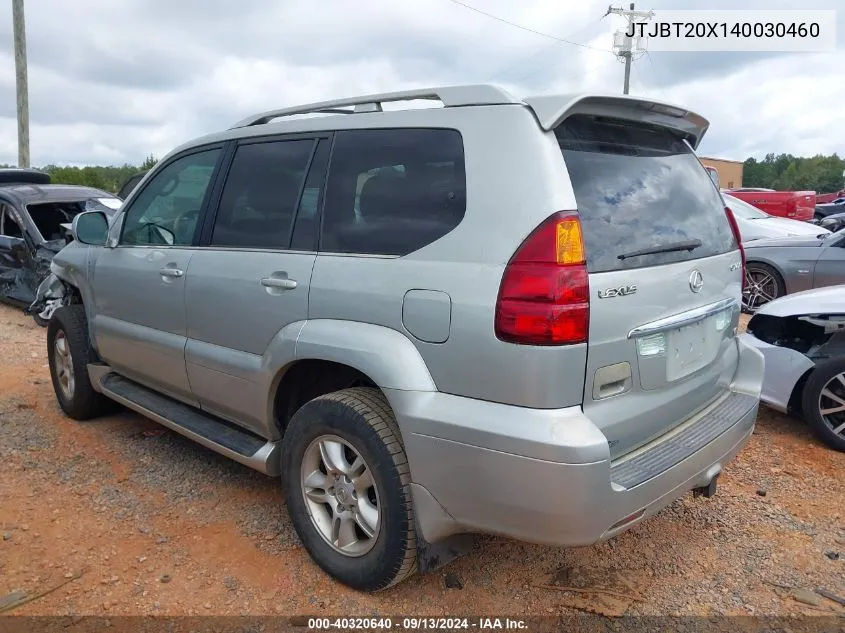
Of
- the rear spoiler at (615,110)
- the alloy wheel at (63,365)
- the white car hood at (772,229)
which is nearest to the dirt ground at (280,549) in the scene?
the alloy wheel at (63,365)

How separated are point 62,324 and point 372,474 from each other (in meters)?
3.17

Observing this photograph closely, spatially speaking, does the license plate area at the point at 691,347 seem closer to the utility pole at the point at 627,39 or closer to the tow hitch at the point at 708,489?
the tow hitch at the point at 708,489

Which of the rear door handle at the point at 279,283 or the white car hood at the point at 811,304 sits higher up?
the rear door handle at the point at 279,283

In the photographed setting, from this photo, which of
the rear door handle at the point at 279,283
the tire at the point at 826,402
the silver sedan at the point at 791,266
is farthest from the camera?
the silver sedan at the point at 791,266

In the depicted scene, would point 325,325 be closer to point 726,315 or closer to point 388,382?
point 388,382

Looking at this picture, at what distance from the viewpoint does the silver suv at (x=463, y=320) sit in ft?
7.30

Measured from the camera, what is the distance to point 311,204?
2.96 m

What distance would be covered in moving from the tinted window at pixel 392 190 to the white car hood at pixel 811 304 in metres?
3.17

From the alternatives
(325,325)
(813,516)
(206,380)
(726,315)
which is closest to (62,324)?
(206,380)

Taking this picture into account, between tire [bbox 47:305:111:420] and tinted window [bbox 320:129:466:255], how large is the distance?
8.44 feet

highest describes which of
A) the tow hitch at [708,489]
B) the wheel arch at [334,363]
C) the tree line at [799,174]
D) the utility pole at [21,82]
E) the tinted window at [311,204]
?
the tree line at [799,174]

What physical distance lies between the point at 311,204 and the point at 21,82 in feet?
44.3

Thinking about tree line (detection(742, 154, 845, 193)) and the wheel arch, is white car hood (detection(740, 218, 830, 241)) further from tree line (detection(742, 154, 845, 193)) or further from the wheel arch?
tree line (detection(742, 154, 845, 193))

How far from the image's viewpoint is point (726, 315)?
2.99m
